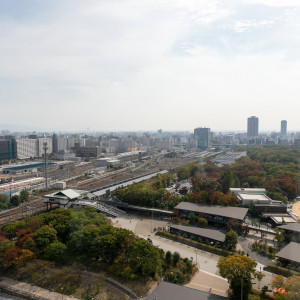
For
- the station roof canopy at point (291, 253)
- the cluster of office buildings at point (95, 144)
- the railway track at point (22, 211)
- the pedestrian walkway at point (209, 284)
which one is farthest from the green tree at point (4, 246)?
the cluster of office buildings at point (95, 144)

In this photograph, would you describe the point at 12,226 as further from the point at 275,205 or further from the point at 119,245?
the point at 275,205

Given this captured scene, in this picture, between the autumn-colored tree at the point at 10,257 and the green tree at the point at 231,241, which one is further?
the green tree at the point at 231,241

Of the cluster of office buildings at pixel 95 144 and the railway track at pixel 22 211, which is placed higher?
the cluster of office buildings at pixel 95 144

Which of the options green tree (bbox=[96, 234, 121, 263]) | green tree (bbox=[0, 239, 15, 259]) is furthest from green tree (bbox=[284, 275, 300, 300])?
green tree (bbox=[0, 239, 15, 259])

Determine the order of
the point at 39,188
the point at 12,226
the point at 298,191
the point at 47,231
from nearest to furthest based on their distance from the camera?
the point at 47,231, the point at 12,226, the point at 298,191, the point at 39,188

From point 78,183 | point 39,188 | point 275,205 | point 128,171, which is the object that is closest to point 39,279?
point 275,205

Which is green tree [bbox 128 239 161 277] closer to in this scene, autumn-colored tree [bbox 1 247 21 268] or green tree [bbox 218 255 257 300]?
green tree [bbox 218 255 257 300]

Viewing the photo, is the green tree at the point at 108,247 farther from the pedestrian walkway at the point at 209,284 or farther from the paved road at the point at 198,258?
the pedestrian walkway at the point at 209,284
